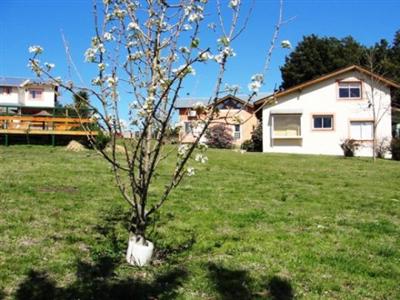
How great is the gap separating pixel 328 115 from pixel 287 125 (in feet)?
9.34

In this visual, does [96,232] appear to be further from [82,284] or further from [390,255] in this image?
[390,255]

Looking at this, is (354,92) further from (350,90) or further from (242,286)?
(242,286)

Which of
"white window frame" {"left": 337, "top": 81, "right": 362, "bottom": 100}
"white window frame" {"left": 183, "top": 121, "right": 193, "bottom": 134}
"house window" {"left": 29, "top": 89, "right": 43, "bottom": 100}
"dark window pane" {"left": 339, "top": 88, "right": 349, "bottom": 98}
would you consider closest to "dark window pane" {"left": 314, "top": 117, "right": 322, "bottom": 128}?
"white window frame" {"left": 337, "top": 81, "right": 362, "bottom": 100}

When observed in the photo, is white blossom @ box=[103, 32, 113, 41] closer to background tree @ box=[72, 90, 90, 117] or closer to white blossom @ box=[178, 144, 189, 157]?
background tree @ box=[72, 90, 90, 117]

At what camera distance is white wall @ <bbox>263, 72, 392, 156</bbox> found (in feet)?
105

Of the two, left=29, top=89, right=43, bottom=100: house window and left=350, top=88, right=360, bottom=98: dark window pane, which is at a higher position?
left=29, top=89, right=43, bottom=100: house window

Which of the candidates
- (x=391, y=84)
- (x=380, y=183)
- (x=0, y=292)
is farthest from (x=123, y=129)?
(x=391, y=84)

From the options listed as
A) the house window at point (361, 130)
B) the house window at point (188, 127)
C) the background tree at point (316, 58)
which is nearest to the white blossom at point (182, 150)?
the house window at point (188, 127)

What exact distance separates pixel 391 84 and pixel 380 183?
19.3 meters

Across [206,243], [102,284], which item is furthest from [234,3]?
[206,243]

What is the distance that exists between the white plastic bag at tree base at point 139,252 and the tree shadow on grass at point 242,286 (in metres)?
0.73

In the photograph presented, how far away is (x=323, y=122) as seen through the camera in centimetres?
3297

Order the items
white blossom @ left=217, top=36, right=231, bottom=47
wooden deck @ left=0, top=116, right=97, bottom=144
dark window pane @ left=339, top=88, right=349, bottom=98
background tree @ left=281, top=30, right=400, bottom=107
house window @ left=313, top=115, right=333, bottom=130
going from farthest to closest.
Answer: background tree @ left=281, top=30, right=400, bottom=107, house window @ left=313, top=115, right=333, bottom=130, dark window pane @ left=339, top=88, right=349, bottom=98, wooden deck @ left=0, top=116, right=97, bottom=144, white blossom @ left=217, top=36, right=231, bottom=47

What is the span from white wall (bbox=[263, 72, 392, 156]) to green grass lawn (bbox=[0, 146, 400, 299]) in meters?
21.3
